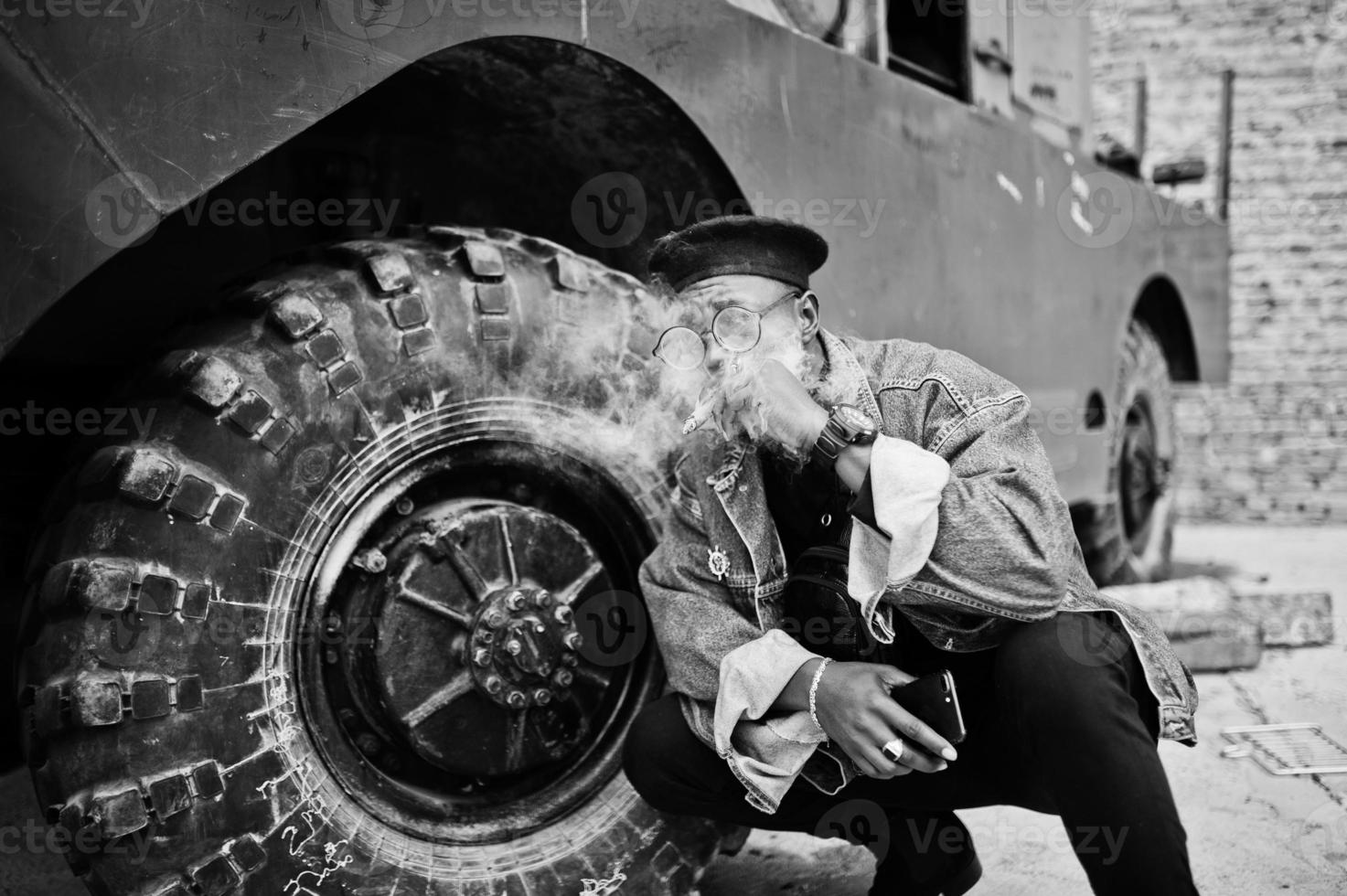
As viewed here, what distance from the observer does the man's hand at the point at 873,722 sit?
5.45 feet

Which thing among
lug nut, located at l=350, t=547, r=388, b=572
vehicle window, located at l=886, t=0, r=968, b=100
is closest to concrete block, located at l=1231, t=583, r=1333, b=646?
vehicle window, located at l=886, t=0, r=968, b=100

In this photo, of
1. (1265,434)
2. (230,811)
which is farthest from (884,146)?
(1265,434)

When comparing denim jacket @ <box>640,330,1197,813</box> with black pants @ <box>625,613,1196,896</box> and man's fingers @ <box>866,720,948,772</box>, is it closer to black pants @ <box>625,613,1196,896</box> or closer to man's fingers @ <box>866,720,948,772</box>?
black pants @ <box>625,613,1196,896</box>

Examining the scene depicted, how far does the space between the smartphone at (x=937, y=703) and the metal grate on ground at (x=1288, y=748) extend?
1.79m

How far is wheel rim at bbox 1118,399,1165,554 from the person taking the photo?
5.45 m

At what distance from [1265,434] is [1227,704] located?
608 cm

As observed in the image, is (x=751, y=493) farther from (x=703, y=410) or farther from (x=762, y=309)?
(x=762, y=309)

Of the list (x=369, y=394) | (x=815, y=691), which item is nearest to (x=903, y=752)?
(x=815, y=691)

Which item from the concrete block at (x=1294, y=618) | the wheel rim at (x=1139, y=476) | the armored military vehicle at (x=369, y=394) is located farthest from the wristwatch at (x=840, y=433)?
the wheel rim at (x=1139, y=476)

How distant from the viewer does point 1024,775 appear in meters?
1.80

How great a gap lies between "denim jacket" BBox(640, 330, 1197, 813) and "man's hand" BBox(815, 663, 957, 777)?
78 mm

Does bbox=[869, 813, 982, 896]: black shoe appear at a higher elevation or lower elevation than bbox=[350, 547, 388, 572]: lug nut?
lower

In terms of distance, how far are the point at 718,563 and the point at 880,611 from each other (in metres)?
0.30

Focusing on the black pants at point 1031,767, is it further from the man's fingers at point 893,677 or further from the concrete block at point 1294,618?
the concrete block at point 1294,618
